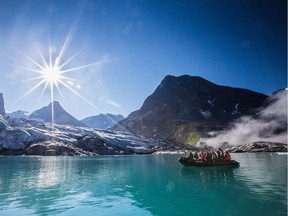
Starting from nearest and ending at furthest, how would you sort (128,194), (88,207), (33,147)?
(88,207), (128,194), (33,147)

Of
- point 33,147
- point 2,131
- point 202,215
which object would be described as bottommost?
point 202,215

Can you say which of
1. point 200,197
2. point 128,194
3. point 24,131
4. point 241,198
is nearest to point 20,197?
point 128,194

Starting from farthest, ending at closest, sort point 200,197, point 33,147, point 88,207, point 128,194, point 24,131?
1. point 24,131
2. point 33,147
3. point 128,194
4. point 200,197
5. point 88,207

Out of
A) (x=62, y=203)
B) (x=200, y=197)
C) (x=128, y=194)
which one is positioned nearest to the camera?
(x=62, y=203)

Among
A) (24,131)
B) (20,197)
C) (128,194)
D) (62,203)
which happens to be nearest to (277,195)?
(128,194)

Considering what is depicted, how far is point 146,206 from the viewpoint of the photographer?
67.0 ft

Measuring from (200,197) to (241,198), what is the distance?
3.75 meters

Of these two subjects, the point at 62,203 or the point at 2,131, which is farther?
the point at 2,131

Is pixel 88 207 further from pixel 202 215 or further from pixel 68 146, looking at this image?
pixel 68 146

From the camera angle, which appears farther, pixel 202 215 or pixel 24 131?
pixel 24 131

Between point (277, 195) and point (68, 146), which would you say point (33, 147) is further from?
point (277, 195)

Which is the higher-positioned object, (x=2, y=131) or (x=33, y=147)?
(x=2, y=131)

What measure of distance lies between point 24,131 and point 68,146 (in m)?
41.0

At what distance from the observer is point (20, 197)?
24562 millimetres
